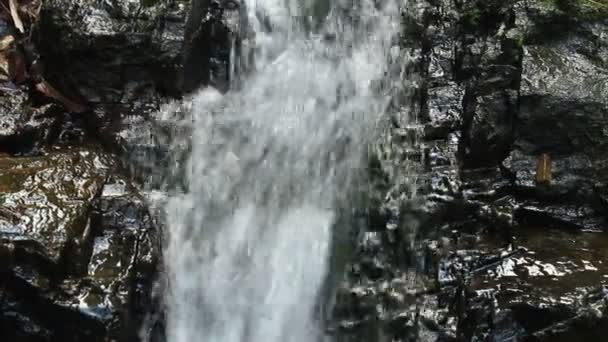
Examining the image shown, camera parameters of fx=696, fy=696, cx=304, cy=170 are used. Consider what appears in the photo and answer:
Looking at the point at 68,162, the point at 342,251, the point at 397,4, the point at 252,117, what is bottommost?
the point at 342,251

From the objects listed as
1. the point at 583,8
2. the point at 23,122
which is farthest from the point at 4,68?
the point at 583,8

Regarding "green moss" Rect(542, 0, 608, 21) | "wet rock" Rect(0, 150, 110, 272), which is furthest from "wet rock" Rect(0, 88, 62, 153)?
"green moss" Rect(542, 0, 608, 21)

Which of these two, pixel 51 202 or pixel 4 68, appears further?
pixel 4 68

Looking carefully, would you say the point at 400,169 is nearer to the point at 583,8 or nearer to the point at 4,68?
the point at 583,8

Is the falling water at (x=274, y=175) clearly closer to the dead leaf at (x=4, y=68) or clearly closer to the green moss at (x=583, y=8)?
the green moss at (x=583, y=8)

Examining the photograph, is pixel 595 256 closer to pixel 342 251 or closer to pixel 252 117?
pixel 342 251

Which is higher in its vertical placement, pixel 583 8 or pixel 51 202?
pixel 583 8

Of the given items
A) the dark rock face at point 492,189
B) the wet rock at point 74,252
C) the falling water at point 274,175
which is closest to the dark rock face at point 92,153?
the wet rock at point 74,252

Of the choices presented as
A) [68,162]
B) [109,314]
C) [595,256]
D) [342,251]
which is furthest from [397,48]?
[109,314]

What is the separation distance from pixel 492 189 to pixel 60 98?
115 inches

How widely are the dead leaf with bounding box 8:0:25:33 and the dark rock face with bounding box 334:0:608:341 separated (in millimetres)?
2764

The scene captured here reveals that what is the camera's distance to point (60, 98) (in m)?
4.75

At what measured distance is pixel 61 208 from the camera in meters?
3.94

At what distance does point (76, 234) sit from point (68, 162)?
0.63m
